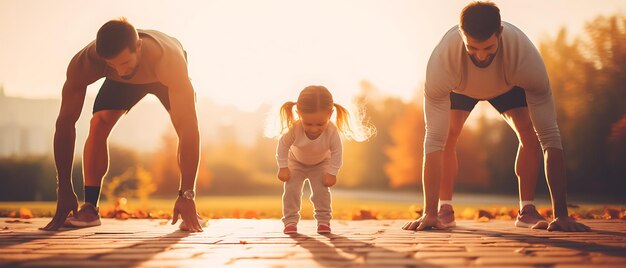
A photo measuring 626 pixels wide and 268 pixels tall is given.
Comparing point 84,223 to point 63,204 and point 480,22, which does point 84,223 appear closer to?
point 63,204

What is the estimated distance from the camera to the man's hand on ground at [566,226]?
14.3 feet

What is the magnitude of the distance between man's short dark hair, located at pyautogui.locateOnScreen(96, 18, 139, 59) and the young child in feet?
4.14

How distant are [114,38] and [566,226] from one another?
130 inches

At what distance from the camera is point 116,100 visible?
5.52 m

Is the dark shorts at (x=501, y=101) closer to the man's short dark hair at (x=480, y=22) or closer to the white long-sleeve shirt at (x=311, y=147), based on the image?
the white long-sleeve shirt at (x=311, y=147)

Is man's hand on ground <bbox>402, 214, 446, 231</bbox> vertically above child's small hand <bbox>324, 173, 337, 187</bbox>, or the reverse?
child's small hand <bbox>324, 173, 337, 187</bbox>

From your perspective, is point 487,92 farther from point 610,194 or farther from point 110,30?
point 610,194

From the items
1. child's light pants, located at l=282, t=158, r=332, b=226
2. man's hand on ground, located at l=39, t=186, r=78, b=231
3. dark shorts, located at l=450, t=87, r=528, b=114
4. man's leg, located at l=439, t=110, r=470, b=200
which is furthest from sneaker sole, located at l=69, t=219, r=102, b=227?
dark shorts, located at l=450, t=87, r=528, b=114

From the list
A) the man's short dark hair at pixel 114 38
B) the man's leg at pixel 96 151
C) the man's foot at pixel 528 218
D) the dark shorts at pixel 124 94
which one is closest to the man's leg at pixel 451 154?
the man's foot at pixel 528 218

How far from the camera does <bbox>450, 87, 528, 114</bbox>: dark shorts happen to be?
515 cm

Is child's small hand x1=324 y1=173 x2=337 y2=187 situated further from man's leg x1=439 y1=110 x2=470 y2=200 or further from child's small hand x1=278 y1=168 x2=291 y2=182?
man's leg x1=439 y1=110 x2=470 y2=200

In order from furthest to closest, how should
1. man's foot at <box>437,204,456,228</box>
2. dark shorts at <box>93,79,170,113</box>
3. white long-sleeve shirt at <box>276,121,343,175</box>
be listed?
dark shorts at <box>93,79,170,113</box>
man's foot at <box>437,204,456,228</box>
white long-sleeve shirt at <box>276,121,343,175</box>

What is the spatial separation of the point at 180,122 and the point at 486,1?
7.52 ft

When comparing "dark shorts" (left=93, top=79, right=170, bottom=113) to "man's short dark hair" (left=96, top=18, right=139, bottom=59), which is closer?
"man's short dark hair" (left=96, top=18, right=139, bottom=59)
